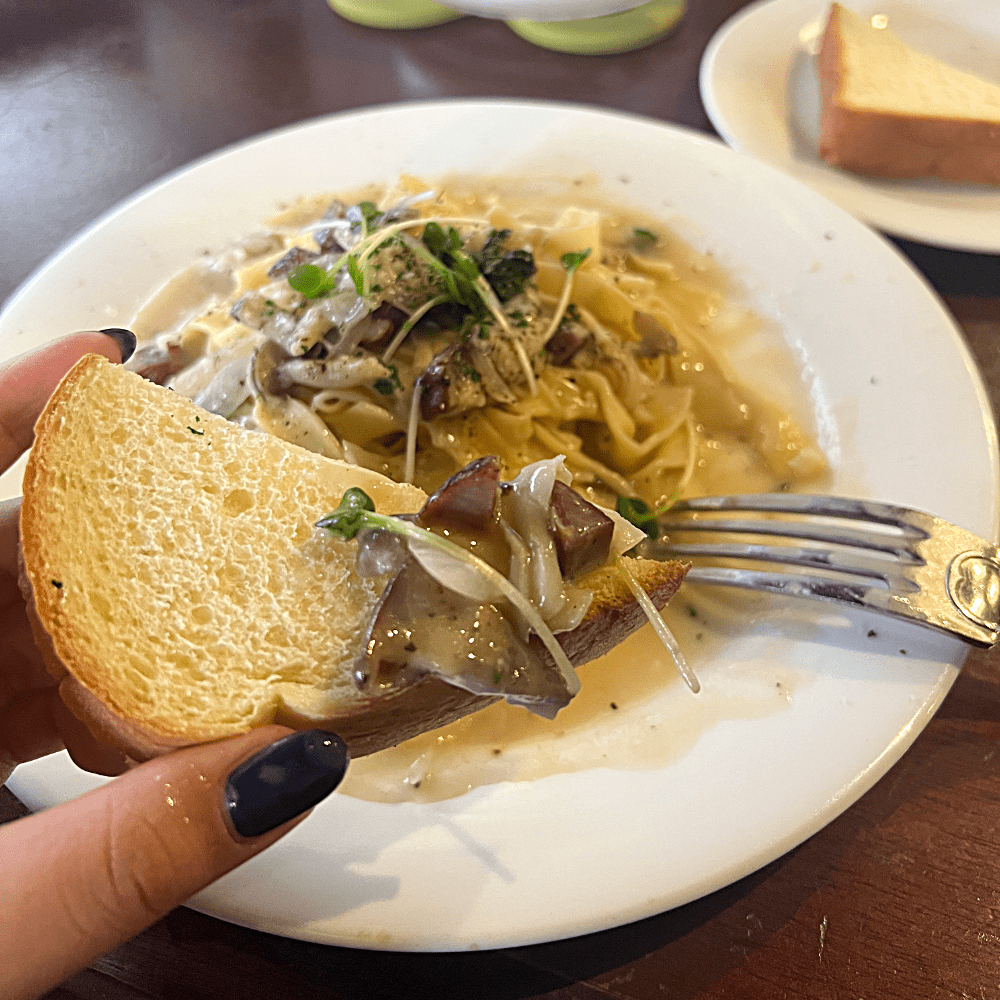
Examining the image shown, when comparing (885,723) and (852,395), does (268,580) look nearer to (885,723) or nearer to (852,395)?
(885,723)

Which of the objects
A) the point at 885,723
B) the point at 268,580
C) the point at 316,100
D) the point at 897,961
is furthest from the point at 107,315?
the point at 897,961

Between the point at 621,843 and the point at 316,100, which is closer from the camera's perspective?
the point at 621,843

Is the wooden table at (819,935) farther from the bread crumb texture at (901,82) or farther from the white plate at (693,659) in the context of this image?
the bread crumb texture at (901,82)

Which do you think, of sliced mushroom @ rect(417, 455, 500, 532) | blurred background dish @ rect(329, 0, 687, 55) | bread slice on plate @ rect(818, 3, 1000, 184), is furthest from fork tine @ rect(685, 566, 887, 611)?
blurred background dish @ rect(329, 0, 687, 55)

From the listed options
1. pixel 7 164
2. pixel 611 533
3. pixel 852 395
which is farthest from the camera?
pixel 7 164

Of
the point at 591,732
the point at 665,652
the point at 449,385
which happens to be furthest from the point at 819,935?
the point at 449,385

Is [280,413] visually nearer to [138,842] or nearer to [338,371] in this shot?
[338,371]
